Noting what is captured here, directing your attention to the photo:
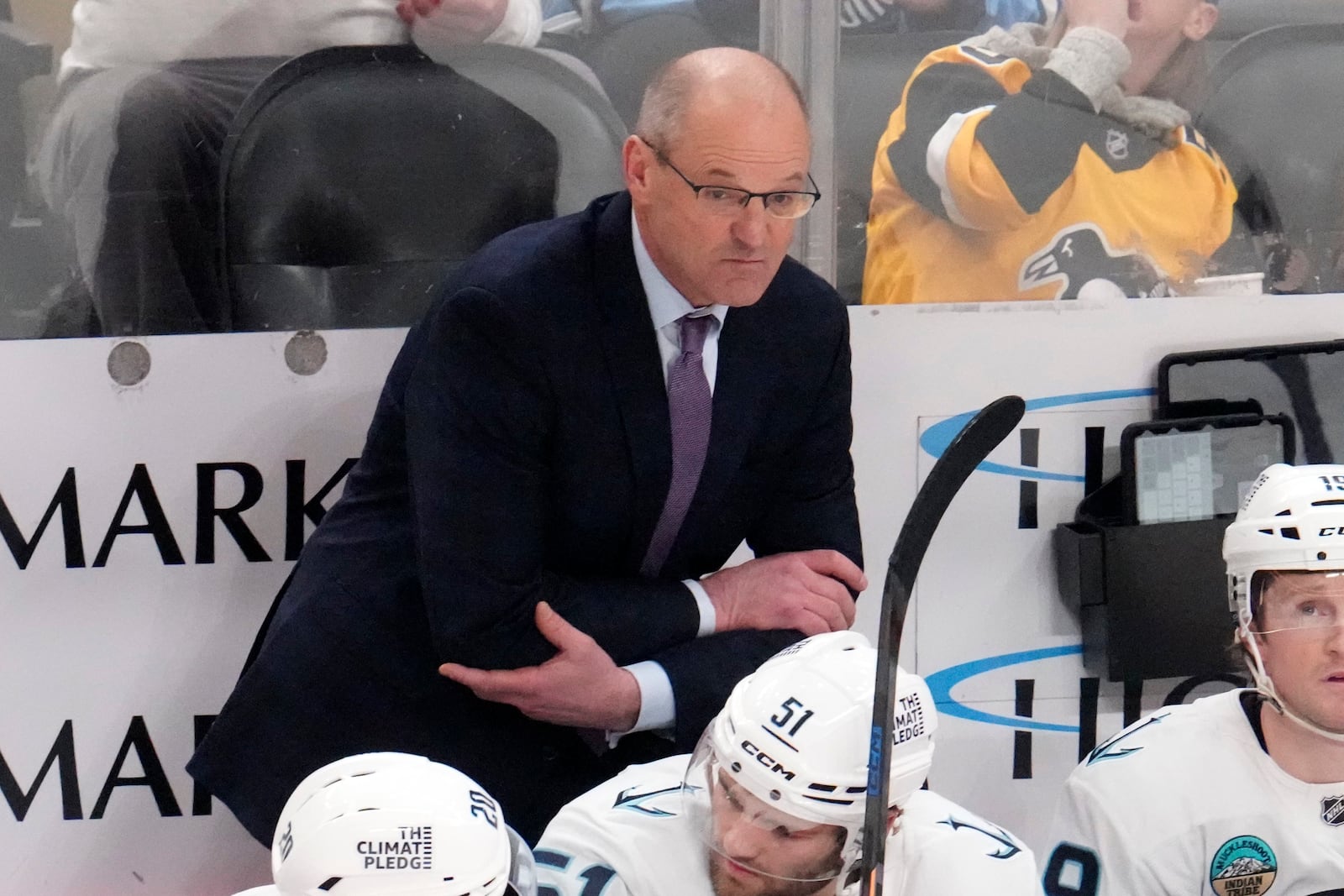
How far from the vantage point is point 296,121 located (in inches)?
102

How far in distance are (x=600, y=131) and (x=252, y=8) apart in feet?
2.10

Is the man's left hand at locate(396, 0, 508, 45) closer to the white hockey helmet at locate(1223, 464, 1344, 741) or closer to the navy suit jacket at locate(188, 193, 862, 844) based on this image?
the navy suit jacket at locate(188, 193, 862, 844)

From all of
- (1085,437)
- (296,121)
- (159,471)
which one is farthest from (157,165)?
(1085,437)

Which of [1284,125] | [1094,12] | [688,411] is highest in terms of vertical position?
[1094,12]

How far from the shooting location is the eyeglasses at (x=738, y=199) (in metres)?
1.95

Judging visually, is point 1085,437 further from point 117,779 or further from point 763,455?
point 117,779

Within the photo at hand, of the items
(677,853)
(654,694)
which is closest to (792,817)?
(677,853)

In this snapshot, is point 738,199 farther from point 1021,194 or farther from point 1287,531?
point 1021,194

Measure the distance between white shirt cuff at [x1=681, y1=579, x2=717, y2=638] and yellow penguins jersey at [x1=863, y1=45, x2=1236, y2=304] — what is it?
0.90 metres

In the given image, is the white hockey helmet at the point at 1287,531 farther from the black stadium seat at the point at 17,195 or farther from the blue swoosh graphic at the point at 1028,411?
the black stadium seat at the point at 17,195

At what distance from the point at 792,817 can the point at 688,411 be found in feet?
2.26

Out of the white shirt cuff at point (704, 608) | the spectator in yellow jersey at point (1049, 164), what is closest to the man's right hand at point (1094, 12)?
the spectator in yellow jersey at point (1049, 164)

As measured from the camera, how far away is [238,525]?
105 inches

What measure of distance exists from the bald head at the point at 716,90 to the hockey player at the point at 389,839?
0.94 meters
